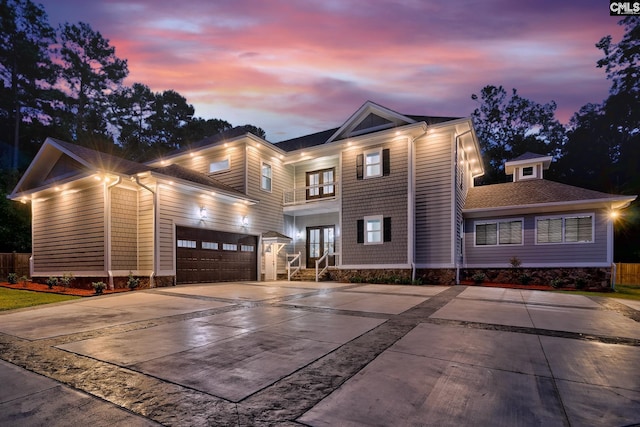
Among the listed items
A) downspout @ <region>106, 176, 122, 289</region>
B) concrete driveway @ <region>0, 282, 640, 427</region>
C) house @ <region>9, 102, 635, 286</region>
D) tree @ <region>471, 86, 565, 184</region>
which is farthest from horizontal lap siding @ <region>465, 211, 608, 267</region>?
tree @ <region>471, 86, 565, 184</region>

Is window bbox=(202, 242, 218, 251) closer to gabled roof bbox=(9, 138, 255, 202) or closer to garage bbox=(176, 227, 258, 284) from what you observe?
garage bbox=(176, 227, 258, 284)

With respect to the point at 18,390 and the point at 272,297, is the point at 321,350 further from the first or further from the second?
the point at 272,297

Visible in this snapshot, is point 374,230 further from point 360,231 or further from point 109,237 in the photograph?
point 109,237

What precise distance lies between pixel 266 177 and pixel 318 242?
4.43 metres

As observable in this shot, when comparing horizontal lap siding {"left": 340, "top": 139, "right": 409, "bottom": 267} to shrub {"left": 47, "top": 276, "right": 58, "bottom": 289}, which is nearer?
shrub {"left": 47, "top": 276, "right": 58, "bottom": 289}

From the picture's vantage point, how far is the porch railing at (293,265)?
1620 centimetres

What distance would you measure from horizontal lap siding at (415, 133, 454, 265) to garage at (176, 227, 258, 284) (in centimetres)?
789

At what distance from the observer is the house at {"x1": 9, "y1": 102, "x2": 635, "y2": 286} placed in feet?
38.8

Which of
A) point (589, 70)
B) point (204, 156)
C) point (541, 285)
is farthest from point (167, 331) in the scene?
point (589, 70)

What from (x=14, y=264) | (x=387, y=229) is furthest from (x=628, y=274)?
(x=14, y=264)

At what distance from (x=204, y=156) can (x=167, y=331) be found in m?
13.3

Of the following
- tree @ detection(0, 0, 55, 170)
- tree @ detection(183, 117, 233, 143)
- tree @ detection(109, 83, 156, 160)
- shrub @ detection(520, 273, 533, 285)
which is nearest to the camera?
shrub @ detection(520, 273, 533, 285)

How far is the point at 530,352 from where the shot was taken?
405cm

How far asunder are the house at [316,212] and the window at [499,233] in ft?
0.16
